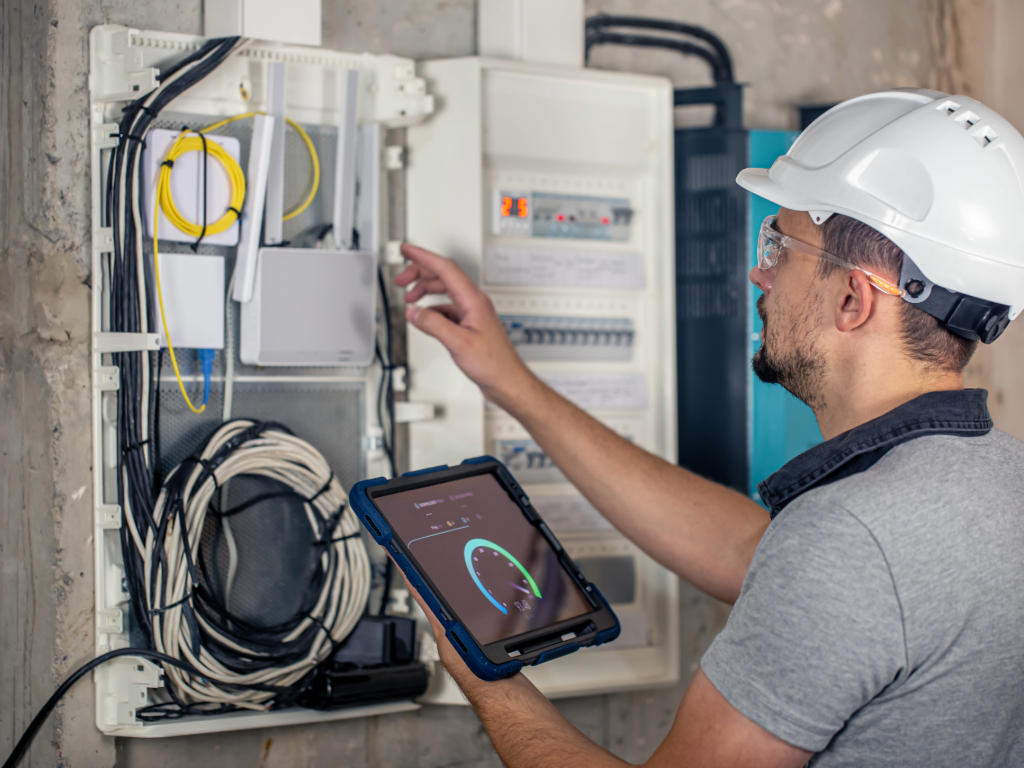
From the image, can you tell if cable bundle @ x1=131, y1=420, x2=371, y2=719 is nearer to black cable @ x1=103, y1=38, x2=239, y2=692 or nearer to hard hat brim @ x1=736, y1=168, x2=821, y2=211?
black cable @ x1=103, y1=38, x2=239, y2=692

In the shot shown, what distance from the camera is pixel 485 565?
1326mm

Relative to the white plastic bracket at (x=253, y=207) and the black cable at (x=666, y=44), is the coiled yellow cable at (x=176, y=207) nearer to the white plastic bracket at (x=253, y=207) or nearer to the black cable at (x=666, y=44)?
the white plastic bracket at (x=253, y=207)

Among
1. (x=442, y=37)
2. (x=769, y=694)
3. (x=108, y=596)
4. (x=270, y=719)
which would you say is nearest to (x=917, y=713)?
(x=769, y=694)

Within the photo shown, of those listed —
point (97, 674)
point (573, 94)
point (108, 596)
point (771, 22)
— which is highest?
point (771, 22)

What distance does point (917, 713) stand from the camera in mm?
905

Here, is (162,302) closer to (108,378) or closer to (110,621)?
(108,378)

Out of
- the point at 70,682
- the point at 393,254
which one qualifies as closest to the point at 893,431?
the point at 393,254

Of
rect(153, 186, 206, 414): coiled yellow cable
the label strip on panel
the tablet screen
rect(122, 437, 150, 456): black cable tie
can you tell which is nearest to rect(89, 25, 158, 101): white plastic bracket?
rect(153, 186, 206, 414): coiled yellow cable

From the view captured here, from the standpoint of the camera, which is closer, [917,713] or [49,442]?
[917,713]

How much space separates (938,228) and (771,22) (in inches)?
51.9

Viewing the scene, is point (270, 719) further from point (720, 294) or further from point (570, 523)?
point (720, 294)

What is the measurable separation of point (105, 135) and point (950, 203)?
1327 mm

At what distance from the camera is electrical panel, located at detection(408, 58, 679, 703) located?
67.6 inches

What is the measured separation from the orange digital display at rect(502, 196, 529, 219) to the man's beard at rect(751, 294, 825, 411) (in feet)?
2.35
